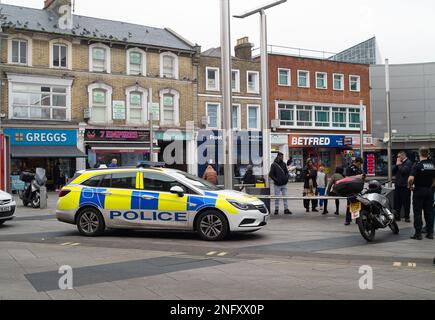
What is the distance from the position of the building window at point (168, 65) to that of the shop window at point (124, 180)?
2218cm

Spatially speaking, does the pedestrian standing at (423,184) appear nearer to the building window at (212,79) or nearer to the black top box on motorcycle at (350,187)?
the black top box on motorcycle at (350,187)

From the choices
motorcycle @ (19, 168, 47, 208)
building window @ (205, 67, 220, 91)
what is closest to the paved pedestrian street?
motorcycle @ (19, 168, 47, 208)

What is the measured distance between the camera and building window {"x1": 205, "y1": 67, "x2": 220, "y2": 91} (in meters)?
34.4

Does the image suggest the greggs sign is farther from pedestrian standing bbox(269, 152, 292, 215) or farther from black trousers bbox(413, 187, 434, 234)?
black trousers bbox(413, 187, 434, 234)

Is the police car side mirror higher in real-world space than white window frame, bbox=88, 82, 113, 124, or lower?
lower

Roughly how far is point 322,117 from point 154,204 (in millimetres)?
31872

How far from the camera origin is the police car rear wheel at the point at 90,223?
1082 centimetres

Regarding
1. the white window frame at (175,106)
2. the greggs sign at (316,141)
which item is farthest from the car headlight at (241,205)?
the greggs sign at (316,141)

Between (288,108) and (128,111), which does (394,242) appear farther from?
(288,108)

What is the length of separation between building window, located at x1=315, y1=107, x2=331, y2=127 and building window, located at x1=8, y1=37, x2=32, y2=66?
22886 millimetres

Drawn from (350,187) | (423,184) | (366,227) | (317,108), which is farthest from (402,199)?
(317,108)

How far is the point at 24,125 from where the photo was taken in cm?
2741
